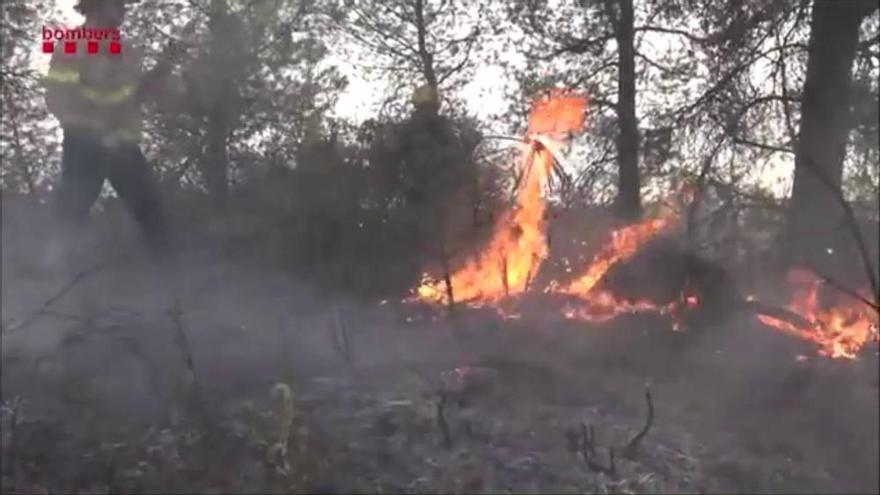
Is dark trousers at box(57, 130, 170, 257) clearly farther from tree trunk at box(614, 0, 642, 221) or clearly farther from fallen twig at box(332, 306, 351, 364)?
tree trunk at box(614, 0, 642, 221)

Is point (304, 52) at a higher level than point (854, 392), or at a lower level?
higher

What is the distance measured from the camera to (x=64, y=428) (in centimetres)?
707

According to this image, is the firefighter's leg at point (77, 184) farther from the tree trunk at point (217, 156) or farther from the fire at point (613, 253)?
the fire at point (613, 253)

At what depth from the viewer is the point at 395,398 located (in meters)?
7.52

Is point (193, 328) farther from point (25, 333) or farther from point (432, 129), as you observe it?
point (432, 129)

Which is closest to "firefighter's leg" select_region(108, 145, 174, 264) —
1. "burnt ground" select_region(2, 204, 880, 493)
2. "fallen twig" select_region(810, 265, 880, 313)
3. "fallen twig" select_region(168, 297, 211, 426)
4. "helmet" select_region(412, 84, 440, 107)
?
"burnt ground" select_region(2, 204, 880, 493)

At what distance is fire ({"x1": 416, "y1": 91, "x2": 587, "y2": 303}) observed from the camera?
31.4ft

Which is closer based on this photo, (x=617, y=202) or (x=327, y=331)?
(x=327, y=331)

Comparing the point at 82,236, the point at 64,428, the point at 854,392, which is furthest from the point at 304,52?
the point at 854,392

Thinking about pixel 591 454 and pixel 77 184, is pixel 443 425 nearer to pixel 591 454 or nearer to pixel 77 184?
pixel 591 454

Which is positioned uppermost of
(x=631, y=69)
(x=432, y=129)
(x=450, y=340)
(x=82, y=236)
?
(x=631, y=69)

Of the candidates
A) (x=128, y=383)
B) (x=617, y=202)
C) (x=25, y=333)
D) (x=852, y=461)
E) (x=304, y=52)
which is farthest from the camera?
(x=304, y=52)

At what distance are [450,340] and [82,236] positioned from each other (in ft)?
11.7

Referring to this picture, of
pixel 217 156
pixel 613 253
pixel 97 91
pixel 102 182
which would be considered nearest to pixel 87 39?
pixel 97 91
